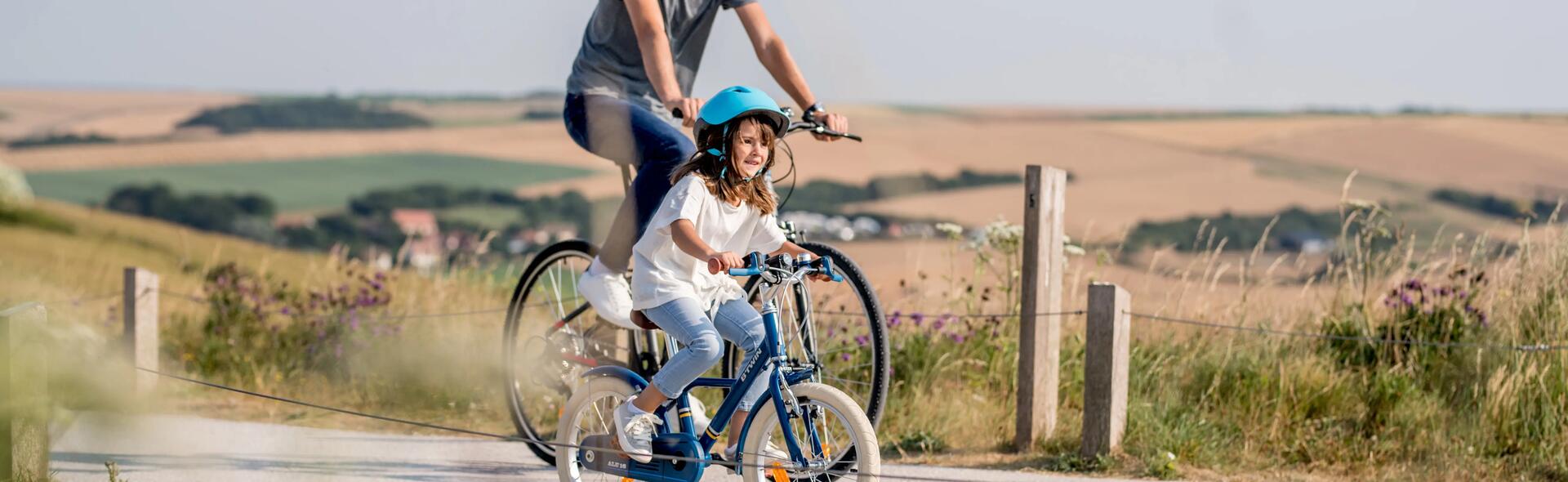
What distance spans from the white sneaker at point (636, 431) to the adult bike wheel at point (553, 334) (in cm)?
87

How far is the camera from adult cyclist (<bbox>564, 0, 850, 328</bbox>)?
4.39m

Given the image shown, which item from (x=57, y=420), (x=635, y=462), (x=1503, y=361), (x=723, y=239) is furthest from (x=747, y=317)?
(x=1503, y=361)

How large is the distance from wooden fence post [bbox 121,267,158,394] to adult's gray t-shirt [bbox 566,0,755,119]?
3.06 meters

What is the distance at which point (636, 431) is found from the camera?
403cm

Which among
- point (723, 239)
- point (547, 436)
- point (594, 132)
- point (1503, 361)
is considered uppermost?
point (594, 132)

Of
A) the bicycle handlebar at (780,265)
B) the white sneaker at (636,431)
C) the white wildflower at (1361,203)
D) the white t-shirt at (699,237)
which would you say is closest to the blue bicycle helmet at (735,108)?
the white t-shirt at (699,237)

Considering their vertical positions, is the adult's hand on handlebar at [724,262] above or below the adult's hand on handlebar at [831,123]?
below

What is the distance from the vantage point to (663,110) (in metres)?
4.78

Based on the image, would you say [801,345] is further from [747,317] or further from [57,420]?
[57,420]

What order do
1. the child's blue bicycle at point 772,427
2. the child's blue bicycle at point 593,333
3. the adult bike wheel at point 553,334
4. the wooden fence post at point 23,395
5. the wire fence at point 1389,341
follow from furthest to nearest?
the wire fence at point 1389,341 < the adult bike wheel at point 553,334 < the child's blue bicycle at point 593,333 < the wooden fence post at point 23,395 < the child's blue bicycle at point 772,427

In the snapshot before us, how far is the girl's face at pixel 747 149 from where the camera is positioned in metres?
3.82

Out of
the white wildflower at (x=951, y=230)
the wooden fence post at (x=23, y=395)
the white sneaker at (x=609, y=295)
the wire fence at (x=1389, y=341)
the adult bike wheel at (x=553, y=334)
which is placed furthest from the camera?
the white wildflower at (x=951, y=230)

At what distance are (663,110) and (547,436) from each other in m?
1.70

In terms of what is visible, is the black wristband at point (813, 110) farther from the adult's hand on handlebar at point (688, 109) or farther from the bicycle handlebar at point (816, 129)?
the adult's hand on handlebar at point (688, 109)
